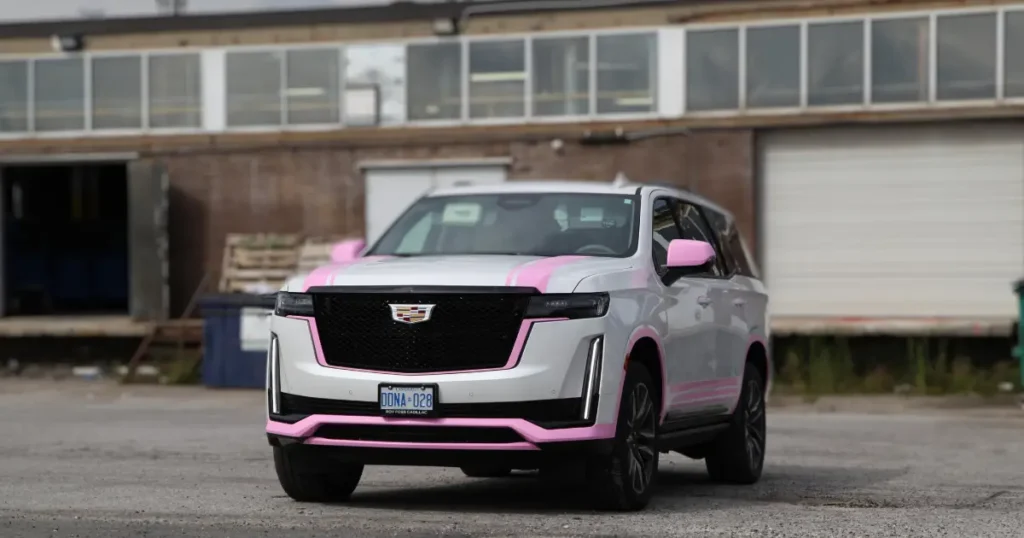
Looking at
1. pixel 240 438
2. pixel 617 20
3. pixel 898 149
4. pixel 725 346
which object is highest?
pixel 617 20

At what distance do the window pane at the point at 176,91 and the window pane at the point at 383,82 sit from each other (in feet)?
8.86

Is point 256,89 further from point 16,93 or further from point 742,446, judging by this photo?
point 742,446

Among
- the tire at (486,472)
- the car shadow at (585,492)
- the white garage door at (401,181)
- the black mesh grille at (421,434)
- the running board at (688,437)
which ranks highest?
the white garage door at (401,181)

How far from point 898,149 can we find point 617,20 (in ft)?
16.0

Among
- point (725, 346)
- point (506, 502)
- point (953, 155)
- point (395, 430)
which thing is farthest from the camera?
point (953, 155)

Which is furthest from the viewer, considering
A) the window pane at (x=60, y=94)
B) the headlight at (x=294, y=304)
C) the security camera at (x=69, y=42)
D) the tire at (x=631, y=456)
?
the window pane at (x=60, y=94)

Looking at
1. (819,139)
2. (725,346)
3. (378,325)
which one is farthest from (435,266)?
(819,139)

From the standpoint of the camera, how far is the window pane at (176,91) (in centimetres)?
3041

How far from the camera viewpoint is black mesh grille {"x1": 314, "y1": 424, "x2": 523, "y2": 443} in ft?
29.6

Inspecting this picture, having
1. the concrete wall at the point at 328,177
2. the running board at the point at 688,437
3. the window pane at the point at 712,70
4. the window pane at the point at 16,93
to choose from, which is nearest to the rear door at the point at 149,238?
the concrete wall at the point at 328,177

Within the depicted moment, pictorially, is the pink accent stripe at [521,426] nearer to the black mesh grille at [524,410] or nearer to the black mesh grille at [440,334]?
the black mesh grille at [524,410]

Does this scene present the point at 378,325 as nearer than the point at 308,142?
Yes

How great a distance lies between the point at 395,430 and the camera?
9.12 m

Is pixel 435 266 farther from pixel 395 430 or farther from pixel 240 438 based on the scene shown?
pixel 240 438
